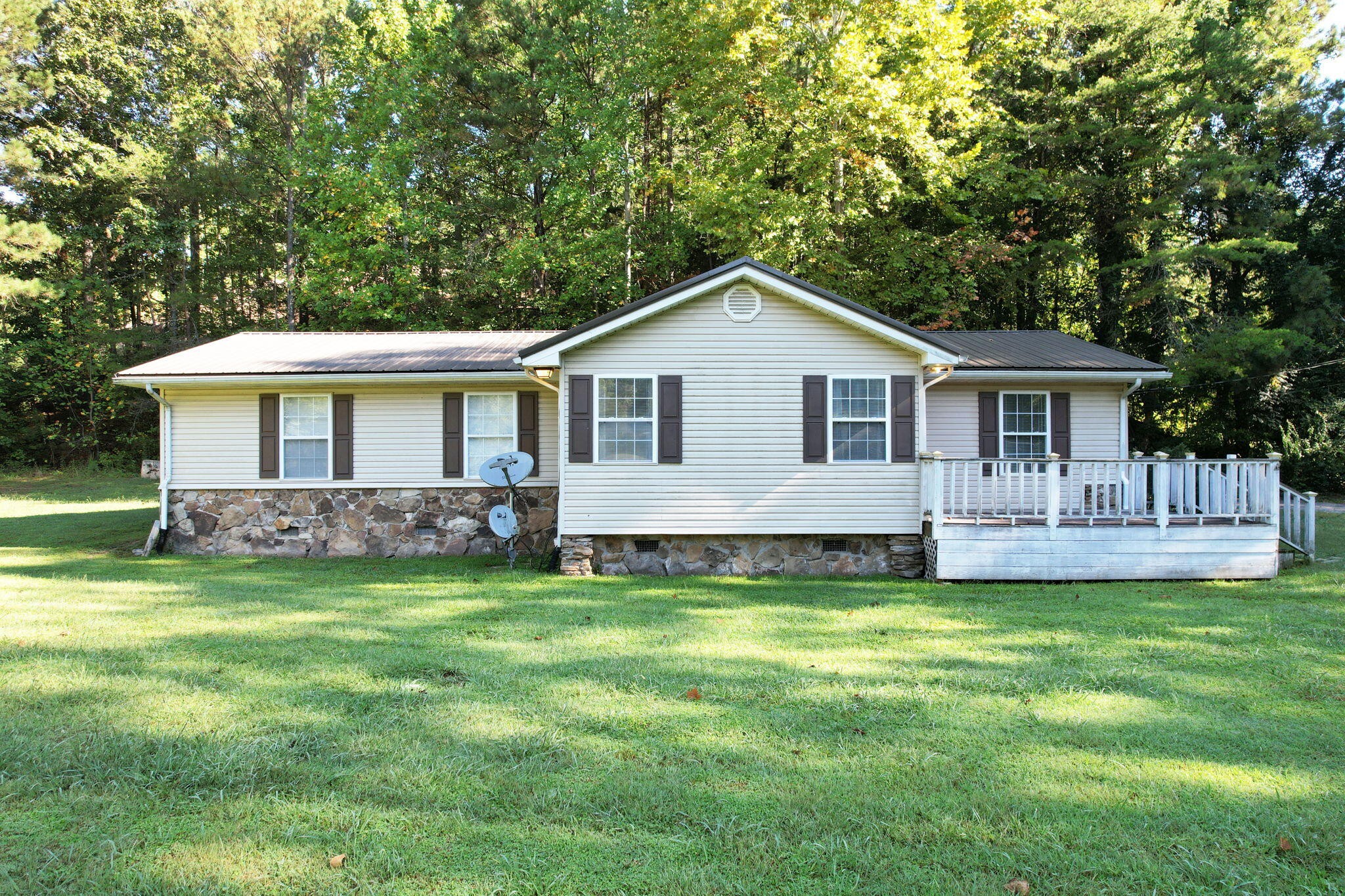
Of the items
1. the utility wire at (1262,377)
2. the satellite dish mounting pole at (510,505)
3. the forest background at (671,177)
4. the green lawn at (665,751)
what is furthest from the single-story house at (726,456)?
the utility wire at (1262,377)

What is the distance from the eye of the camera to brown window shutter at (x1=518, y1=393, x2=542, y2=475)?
13219 millimetres

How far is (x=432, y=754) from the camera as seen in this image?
418 cm

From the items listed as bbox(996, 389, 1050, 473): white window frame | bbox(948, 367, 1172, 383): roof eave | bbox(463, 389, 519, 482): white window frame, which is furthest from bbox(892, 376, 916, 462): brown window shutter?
bbox(463, 389, 519, 482): white window frame

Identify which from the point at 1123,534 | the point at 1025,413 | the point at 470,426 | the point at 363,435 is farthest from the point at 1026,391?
the point at 363,435

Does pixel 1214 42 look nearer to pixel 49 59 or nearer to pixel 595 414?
pixel 595 414

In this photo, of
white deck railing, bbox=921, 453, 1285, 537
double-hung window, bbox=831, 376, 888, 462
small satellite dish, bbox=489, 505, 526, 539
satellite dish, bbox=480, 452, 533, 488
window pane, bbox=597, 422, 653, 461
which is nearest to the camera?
white deck railing, bbox=921, 453, 1285, 537

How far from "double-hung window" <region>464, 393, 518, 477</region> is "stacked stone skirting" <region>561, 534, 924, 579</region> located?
2.81m

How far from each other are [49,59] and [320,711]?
101 feet

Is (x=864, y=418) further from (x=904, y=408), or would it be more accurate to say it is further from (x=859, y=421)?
(x=904, y=408)

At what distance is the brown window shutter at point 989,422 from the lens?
13133mm

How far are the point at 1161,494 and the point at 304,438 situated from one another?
12.3 meters

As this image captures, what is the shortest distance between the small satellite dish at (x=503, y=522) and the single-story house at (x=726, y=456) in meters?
0.78

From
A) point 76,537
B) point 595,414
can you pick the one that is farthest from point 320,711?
point 76,537

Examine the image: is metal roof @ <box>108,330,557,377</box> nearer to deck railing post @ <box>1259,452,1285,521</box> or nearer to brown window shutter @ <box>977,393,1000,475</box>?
brown window shutter @ <box>977,393,1000,475</box>
